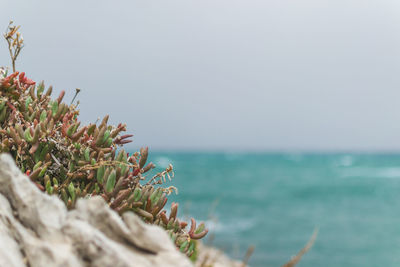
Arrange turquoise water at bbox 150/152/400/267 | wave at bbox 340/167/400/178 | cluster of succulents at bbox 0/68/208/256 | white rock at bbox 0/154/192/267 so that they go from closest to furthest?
white rock at bbox 0/154/192/267, cluster of succulents at bbox 0/68/208/256, turquoise water at bbox 150/152/400/267, wave at bbox 340/167/400/178

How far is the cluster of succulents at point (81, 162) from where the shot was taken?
13.9 feet

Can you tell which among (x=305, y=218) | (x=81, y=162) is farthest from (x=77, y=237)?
(x=305, y=218)

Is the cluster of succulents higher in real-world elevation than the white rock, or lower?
higher

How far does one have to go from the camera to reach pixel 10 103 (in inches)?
198

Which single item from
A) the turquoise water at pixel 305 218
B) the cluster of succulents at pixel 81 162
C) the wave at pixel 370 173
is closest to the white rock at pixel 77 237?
the cluster of succulents at pixel 81 162

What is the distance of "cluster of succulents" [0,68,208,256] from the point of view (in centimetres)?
423

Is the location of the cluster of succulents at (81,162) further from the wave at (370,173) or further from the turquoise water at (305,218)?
the wave at (370,173)

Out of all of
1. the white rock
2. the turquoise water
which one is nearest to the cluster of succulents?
the turquoise water

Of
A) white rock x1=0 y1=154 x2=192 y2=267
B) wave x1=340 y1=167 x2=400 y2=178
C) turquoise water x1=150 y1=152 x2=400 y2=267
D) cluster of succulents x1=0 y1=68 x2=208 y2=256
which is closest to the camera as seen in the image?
Result: white rock x1=0 y1=154 x2=192 y2=267

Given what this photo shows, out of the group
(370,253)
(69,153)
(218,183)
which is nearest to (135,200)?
(69,153)

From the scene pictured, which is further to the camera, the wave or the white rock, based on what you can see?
the wave

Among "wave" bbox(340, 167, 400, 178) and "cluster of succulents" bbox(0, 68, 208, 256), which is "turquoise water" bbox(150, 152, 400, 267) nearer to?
"cluster of succulents" bbox(0, 68, 208, 256)

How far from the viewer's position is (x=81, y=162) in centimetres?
444

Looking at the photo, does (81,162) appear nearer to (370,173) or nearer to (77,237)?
(77,237)
